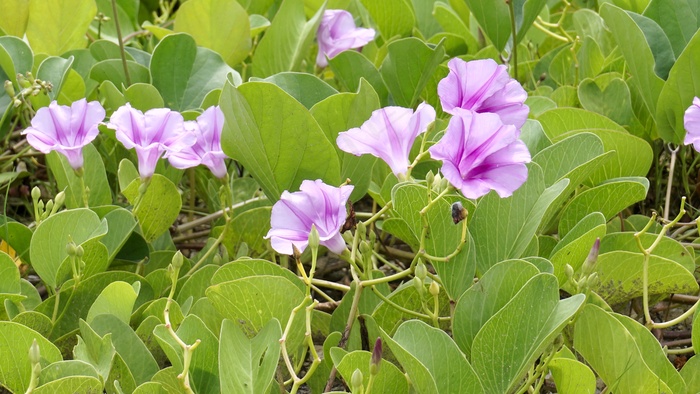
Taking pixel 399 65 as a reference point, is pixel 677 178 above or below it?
below

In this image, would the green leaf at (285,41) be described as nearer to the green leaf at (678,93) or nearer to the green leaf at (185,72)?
the green leaf at (185,72)

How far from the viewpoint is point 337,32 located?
5.99 ft

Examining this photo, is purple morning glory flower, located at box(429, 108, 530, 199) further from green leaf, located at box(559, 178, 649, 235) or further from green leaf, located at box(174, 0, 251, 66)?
green leaf, located at box(174, 0, 251, 66)

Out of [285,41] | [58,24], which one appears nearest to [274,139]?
[285,41]

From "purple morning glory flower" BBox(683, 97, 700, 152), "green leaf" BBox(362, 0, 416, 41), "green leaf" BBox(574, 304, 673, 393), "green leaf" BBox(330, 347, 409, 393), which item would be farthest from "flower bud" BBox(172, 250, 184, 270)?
"green leaf" BBox(362, 0, 416, 41)

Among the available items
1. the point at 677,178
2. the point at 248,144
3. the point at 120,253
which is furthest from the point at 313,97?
the point at 677,178

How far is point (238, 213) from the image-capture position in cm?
149

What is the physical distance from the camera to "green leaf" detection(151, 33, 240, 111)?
1579mm

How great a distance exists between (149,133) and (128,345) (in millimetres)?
380

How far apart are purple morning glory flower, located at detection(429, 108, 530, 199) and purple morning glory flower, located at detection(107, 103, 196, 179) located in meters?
0.40

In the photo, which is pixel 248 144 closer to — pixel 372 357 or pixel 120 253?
pixel 120 253

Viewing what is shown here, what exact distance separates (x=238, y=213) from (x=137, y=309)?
13.4 inches

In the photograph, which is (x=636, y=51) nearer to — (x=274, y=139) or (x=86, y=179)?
(x=274, y=139)

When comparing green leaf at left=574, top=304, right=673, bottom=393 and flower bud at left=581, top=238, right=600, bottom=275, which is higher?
flower bud at left=581, top=238, right=600, bottom=275
